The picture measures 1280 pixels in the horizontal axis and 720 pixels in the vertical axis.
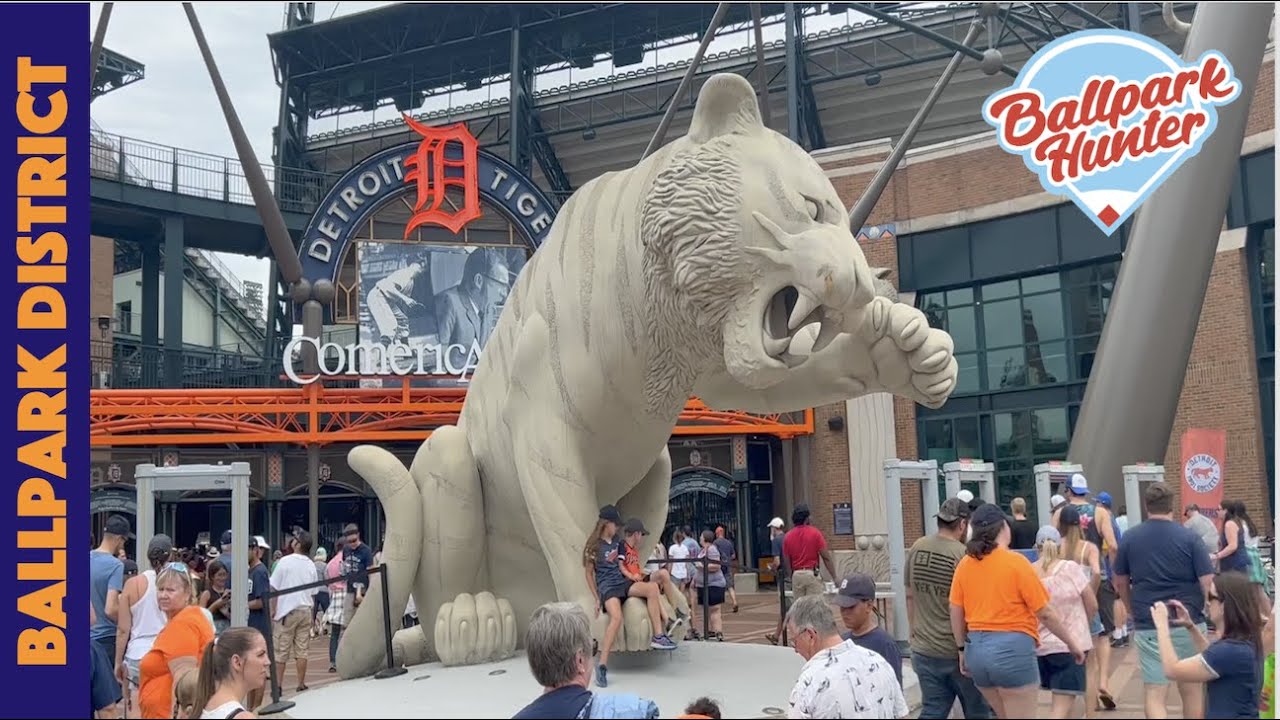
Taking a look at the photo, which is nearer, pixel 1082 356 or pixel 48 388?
pixel 48 388

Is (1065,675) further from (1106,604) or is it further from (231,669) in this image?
(231,669)

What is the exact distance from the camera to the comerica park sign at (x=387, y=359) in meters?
18.3

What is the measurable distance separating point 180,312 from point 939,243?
1634 cm

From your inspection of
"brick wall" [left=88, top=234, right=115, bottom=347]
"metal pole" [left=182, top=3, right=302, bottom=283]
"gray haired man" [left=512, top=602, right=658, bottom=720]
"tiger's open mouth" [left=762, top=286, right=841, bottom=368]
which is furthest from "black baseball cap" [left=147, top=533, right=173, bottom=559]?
"brick wall" [left=88, top=234, right=115, bottom=347]

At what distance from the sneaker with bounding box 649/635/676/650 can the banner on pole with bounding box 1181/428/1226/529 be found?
7.86 metres

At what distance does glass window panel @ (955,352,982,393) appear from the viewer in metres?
21.2

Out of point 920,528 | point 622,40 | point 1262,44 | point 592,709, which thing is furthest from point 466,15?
point 592,709

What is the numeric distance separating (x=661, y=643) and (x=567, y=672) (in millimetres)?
2507

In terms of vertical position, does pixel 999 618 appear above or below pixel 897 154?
below

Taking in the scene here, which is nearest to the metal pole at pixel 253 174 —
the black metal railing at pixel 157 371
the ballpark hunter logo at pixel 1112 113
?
the black metal railing at pixel 157 371

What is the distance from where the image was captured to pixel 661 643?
5.27m

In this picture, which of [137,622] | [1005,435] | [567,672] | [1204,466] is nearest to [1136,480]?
[1204,466]

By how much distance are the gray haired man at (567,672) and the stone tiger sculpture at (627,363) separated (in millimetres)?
1661

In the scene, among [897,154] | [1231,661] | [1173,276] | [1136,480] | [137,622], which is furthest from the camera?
[897,154]
